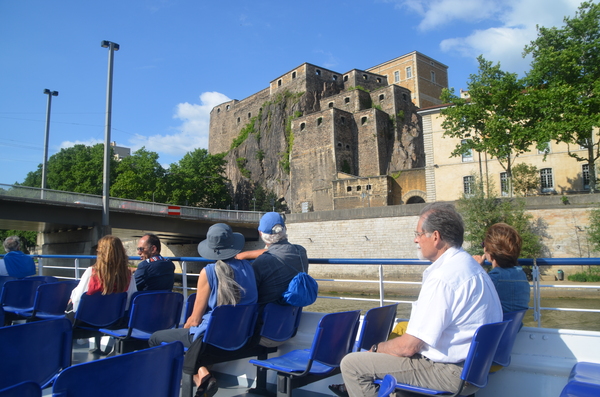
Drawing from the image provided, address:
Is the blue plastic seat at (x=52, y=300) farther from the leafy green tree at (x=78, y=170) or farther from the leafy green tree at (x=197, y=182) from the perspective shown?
the leafy green tree at (x=78, y=170)

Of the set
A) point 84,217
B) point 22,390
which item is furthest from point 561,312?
point 84,217

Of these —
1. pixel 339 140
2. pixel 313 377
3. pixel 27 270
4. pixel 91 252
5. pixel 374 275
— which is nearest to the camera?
pixel 313 377

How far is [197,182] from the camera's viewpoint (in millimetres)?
47531

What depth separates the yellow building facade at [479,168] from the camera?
1175 inches

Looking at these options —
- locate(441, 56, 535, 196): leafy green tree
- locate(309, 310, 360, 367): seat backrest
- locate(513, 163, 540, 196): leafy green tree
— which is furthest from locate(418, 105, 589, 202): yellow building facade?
locate(309, 310, 360, 367): seat backrest

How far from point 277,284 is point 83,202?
22.5 m

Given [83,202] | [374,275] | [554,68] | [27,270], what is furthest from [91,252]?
[554,68]

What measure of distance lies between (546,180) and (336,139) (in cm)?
2266

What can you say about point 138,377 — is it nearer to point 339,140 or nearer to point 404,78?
point 339,140

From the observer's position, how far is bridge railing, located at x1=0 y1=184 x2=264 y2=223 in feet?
68.7

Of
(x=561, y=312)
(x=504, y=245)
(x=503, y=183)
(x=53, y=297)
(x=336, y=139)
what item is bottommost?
(x=561, y=312)

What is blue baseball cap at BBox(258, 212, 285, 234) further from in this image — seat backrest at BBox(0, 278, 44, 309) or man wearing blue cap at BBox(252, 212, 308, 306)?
seat backrest at BBox(0, 278, 44, 309)

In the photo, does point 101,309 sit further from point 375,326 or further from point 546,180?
point 546,180

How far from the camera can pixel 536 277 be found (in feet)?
11.5
